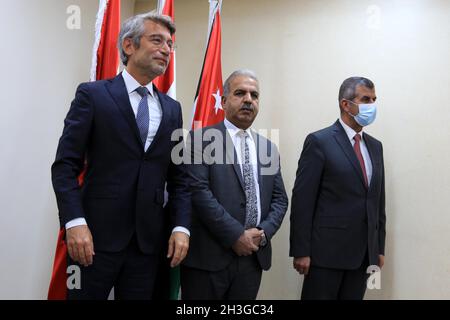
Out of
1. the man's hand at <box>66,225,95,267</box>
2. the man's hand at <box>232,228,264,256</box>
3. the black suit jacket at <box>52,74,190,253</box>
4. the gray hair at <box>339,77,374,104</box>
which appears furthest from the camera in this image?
the gray hair at <box>339,77,374,104</box>

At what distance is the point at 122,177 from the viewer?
1.55m

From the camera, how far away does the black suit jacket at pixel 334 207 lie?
2131 millimetres

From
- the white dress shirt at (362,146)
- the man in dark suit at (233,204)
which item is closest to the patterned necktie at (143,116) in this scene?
the man in dark suit at (233,204)

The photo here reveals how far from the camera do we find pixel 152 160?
1621mm

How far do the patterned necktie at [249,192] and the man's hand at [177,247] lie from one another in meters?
0.45

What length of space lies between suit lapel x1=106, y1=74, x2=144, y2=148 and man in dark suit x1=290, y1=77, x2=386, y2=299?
1084 millimetres

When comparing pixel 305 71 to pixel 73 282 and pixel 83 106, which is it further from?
pixel 73 282

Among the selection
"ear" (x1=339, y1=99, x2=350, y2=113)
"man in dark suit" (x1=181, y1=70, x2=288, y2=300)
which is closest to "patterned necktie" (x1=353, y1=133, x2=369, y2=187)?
"ear" (x1=339, y1=99, x2=350, y2=113)

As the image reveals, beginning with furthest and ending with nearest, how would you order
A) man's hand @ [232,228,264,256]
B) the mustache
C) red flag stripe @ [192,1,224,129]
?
red flag stripe @ [192,1,224,129] → the mustache → man's hand @ [232,228,264,256]

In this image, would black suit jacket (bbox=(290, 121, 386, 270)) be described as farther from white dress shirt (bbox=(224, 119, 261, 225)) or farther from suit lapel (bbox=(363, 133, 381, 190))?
white dress shirt (bbox=(224, 119, 261, 225))

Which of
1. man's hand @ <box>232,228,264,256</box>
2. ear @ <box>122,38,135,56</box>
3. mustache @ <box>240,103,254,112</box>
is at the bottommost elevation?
man's hand @ <box>232,228,264,256</box>

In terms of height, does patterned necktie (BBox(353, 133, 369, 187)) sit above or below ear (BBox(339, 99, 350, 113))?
below

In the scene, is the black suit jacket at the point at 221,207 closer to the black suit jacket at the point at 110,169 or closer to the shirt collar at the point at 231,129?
the shirt collar at the point at 231,129

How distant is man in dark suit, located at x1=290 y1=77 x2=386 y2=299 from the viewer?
213 cm
